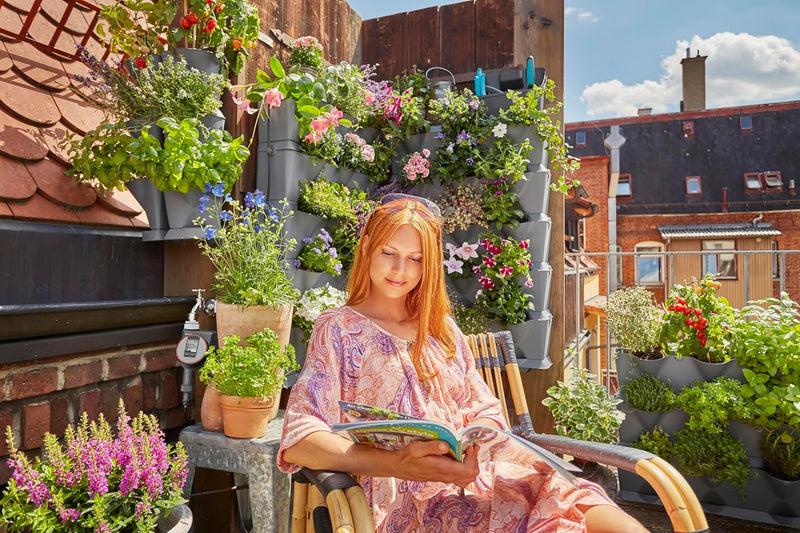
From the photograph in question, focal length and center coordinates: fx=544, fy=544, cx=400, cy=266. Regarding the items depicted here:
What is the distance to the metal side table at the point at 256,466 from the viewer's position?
178cm

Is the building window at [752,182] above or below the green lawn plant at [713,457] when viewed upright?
above

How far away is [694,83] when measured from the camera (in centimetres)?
1902

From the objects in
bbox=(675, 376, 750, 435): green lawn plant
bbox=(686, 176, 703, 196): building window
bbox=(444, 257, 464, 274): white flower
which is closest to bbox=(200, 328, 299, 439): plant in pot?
bbox=(444, 257, 464, 274): white flower

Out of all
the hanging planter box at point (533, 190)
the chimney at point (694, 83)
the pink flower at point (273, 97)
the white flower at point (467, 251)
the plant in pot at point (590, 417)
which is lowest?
the plant in pot at point (590, 417)

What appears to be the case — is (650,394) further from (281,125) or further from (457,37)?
(457,37)

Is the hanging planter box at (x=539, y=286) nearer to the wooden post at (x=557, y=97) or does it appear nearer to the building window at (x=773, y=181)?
the wooden post at (x=557, y=97)

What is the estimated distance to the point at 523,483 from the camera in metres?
1.27

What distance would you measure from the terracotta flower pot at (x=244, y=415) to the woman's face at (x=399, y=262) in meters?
0.67

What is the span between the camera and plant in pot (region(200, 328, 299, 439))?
1787 mm

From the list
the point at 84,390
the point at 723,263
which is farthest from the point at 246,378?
the point at 723,263

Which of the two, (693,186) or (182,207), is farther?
(693,186)

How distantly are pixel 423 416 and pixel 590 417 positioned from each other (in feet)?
A: 3.93

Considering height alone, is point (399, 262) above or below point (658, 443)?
above

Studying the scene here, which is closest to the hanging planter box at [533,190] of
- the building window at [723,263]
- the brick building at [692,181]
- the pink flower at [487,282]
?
the pink flower at [487,282]
